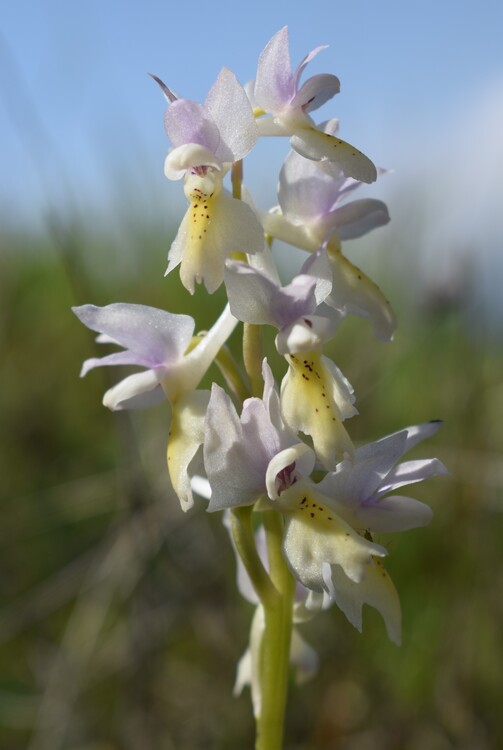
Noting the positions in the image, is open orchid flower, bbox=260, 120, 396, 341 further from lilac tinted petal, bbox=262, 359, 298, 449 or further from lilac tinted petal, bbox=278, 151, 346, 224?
Result: lilac tinted petal, bbox=262, 359, 298, 449

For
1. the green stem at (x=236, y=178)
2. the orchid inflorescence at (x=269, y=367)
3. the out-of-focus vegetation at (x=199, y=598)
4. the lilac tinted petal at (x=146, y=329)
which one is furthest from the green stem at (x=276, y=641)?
the out-of-focus vegetation at (x=199, y=598)

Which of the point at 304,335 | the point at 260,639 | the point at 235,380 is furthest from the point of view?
the point at 260,639

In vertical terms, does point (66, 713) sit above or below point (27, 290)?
below

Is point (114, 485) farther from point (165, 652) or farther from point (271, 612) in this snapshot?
point (271, 612)

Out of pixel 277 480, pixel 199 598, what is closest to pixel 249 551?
pixel 277 480

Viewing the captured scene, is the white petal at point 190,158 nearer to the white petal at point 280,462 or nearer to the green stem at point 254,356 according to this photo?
the green stem at point 254,356

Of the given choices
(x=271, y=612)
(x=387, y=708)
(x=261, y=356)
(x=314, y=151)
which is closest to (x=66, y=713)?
(x=387, y=708)

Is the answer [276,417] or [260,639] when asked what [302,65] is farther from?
[260,639]

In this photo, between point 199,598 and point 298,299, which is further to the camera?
point 199,598
